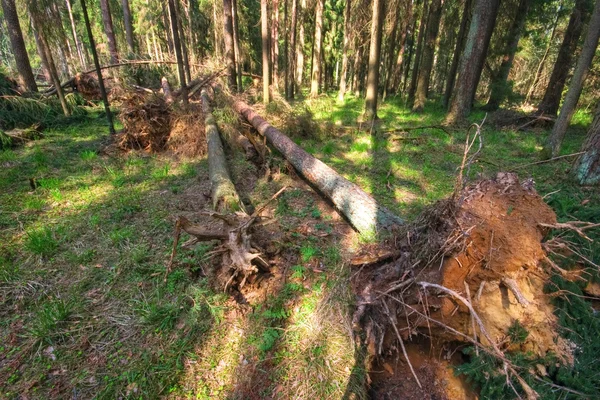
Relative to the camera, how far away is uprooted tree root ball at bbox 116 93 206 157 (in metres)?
6.97

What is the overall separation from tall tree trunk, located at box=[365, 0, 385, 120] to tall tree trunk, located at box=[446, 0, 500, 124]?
2.96m

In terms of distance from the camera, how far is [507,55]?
40.7ft

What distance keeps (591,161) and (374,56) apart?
695 centimetres

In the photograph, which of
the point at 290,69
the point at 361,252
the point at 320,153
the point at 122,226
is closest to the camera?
the point at 361,252

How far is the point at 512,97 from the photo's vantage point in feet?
36.8

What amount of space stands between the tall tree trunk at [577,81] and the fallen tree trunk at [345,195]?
5.70m

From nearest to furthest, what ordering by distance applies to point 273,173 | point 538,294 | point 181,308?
point 538,294, point 181,308, point 273,173

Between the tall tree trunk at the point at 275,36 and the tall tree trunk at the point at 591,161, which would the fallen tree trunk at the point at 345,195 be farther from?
the tall tree trunk at the point at 275,36

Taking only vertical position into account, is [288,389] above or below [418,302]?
below

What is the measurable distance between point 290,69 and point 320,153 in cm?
1083

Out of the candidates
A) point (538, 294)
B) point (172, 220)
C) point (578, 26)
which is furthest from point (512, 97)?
point (172, 220)

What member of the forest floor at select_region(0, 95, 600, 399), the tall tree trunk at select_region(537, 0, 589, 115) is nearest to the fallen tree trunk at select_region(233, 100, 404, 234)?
the forest floor at select_region(0, 95, 600, 399)

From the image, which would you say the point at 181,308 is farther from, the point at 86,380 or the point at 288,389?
the point at 288,389

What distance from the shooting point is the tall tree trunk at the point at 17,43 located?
346 inches
